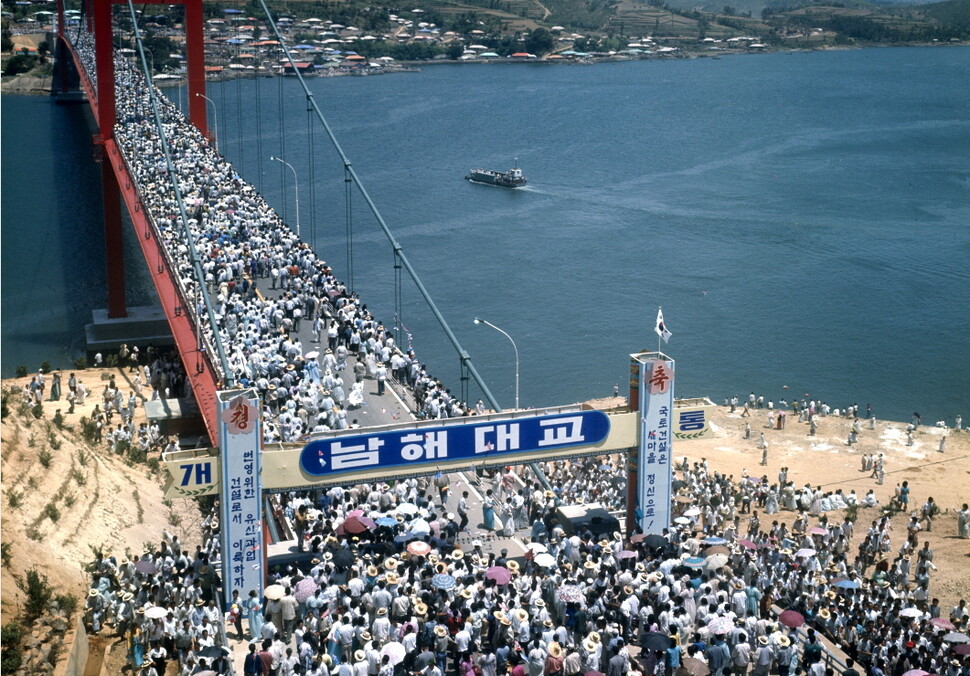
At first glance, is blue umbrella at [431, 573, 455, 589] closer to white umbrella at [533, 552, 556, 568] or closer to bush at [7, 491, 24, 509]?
white umbrella at [533, 552, 556, 568]

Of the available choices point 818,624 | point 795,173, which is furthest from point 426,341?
point 795,173

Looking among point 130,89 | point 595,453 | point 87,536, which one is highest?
point 130,89

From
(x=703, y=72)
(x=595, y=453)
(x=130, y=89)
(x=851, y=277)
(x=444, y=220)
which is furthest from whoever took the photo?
(x=703, y=72)

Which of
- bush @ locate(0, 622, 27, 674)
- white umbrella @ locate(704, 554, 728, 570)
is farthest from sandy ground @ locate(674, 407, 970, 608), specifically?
bush @ locate(0, 622, 27, 674)

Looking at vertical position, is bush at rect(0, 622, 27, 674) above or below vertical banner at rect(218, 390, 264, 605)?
below

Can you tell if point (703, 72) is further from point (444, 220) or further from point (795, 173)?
point (444, 220)

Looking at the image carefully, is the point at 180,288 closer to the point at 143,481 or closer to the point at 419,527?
the point at 143,481

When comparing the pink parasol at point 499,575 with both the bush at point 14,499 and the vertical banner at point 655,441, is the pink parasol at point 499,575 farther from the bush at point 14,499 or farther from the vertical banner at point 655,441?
the bush at point 14,499
